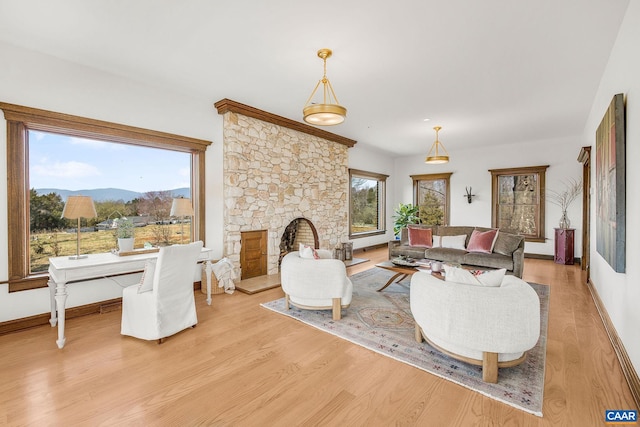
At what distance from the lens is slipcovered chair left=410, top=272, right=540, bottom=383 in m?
2.05

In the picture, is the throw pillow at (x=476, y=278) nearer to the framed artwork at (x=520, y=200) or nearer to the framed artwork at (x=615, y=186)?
the framed artwork at (x=615, y=186)

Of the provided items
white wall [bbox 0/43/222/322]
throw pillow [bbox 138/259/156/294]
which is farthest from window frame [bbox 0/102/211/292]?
throw pillow [bbox 138/259/156/294]

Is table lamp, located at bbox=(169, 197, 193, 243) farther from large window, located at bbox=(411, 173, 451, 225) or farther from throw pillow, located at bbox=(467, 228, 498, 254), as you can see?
large window, located at bbox=(411, 173, 451, 225)

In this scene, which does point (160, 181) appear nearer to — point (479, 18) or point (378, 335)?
point (378, 335)

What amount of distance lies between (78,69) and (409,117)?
15.9 ft

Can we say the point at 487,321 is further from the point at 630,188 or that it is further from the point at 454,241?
the point at 454,241

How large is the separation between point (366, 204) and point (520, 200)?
387 centimetres

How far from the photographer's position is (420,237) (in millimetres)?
6023

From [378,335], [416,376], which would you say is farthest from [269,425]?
[378,335]

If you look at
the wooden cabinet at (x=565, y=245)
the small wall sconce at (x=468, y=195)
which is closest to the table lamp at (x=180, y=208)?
the small wall sconce at (x=468, y=195)

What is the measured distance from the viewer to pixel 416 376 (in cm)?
227

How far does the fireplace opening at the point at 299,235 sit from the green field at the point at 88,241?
7.41 feet

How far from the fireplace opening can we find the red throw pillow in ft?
6.44

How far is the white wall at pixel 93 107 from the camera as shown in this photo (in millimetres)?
3039
